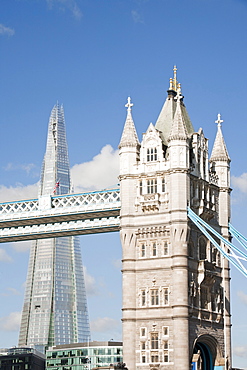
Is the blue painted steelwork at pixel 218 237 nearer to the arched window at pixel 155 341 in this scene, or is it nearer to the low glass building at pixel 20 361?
the arched window at pixel 155 341

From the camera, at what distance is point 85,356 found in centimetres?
15162

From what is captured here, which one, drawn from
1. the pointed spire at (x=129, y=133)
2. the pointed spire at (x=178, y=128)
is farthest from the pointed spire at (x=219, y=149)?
the pointed spire at (x=129, y=133)

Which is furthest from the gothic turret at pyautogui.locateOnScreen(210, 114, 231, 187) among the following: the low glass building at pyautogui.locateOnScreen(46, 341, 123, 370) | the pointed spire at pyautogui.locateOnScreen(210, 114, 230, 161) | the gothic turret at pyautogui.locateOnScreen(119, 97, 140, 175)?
the low glass building at pyautogui.locateOnScreen(46, 341, 123, 370)

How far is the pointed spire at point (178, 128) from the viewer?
239 feet

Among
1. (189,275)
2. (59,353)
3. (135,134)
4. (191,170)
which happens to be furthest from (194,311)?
(59,353)

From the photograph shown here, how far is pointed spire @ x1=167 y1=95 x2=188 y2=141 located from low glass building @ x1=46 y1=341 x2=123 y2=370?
7975 centimetres

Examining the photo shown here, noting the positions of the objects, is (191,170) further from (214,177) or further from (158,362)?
(158,362)

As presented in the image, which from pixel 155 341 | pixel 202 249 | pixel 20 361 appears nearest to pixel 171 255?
pixel 202 249

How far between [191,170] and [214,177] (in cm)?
554

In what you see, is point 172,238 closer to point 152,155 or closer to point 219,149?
point 152,155

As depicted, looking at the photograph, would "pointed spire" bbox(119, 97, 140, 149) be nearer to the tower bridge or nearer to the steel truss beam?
the tower bridge

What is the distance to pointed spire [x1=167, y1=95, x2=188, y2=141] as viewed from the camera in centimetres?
7294

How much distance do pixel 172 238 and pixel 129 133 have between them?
10.8 metres

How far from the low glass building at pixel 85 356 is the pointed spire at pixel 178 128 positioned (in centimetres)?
7975
